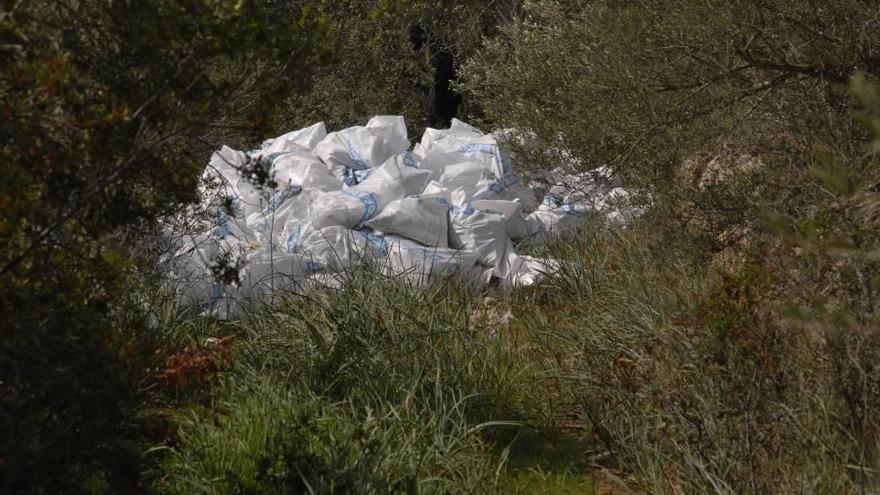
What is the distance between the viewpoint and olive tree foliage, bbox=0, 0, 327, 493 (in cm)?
317

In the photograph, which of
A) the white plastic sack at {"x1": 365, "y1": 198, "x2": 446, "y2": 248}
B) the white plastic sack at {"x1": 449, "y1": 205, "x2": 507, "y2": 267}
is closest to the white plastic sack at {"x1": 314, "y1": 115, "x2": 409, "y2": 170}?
the white plastic sack at {"x1": 449, "y1": 205, "x2": 507, "y2": 267}

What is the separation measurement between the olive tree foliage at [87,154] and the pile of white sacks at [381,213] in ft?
9.66

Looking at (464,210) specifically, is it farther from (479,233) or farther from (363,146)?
(363,146)

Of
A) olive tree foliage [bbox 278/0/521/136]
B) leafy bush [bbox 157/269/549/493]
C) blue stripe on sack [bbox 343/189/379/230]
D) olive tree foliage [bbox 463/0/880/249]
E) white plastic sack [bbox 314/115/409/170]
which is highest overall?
olive tree foliage [bbox 463/0/880/249]

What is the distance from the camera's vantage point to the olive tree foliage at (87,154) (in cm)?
317

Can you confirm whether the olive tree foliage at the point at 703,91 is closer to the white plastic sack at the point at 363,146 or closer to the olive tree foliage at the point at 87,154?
the white plastic sack at the point at 363,146

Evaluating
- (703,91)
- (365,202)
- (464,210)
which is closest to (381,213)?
(365,202)

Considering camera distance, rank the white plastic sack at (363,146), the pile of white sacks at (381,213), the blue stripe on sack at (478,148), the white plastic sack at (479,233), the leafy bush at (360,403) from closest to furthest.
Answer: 1. the leafy bush at (360,403)
2. the pile of white sacks at (381,213)
3. the white plastic sack at (479,233)
4. the white plastic sack at (363,146)
5. the blue stripe on sack at (478,148)

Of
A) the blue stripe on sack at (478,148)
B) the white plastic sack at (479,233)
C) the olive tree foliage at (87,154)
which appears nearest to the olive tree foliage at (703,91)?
the white plastic sack at (479,233)

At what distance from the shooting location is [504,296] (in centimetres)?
806

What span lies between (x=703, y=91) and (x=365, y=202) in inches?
108

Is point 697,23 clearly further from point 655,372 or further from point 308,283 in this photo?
point 308,283

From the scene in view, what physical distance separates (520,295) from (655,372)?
2.64 meters

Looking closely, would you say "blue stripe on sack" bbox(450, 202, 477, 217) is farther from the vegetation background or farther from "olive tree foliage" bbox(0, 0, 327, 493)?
"olive tree foliage" bbox(0, 0, 327, 493)
